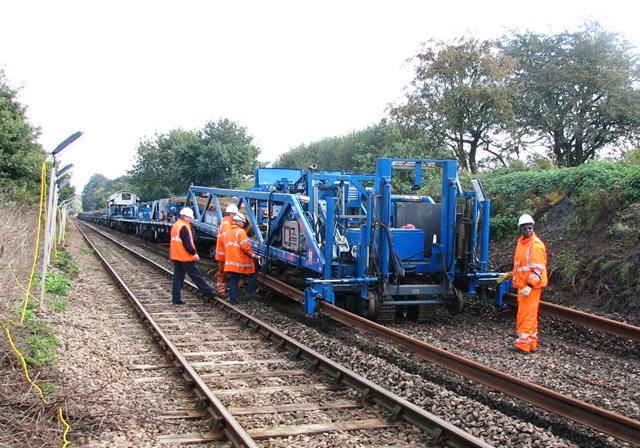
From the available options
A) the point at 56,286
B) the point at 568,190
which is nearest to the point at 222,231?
the point at 56,286

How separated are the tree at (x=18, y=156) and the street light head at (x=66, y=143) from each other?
1599 centimetres

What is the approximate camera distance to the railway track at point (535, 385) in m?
4.19

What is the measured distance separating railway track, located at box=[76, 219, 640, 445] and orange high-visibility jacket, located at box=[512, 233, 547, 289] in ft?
3.58

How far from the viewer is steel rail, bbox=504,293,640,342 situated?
6895 mm

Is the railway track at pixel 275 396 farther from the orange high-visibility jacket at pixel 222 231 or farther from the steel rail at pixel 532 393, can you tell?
the orange high-visibility jacket at pixel 222 231

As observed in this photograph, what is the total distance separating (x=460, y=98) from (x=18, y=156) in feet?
56.6

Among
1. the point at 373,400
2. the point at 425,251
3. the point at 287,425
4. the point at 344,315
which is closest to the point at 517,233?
the point at 425,251

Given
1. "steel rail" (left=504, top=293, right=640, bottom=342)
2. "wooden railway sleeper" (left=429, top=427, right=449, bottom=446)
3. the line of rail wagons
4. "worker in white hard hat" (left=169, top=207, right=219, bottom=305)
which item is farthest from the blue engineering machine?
"wooden railway sleeper" (left=429, top=427, right=449, bottom=446)

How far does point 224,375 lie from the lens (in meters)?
6.12

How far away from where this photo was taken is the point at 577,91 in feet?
80.5

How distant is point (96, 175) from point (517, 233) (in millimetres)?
167023

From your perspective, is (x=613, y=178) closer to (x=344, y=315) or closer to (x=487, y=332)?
(x=487, y=332)

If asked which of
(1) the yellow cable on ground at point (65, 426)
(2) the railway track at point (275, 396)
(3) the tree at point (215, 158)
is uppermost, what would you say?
(3) the tree at point (215, 158)

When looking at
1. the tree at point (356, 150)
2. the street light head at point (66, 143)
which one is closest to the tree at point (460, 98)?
the tree at point (356, 150)
